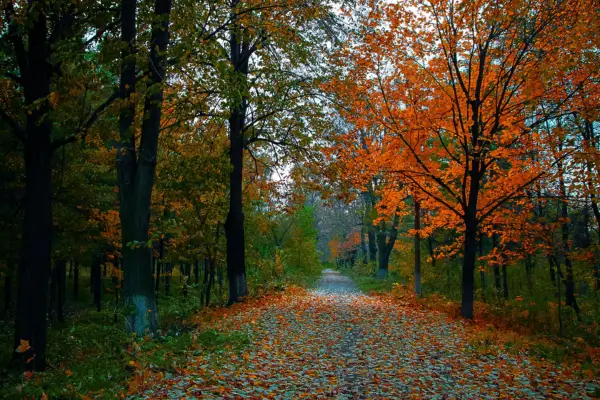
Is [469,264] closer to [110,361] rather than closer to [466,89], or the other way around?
[466,89]

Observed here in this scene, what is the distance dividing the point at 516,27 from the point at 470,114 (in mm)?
2402

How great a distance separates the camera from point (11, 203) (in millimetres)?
12594

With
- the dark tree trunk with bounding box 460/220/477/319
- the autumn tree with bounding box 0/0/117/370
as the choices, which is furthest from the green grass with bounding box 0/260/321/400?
the dark tree trunk with bounding box 460/220/477/319

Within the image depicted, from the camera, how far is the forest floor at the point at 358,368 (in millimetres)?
5438

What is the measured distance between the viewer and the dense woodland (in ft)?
25.9

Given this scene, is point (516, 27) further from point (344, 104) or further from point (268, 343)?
point (268, 343)

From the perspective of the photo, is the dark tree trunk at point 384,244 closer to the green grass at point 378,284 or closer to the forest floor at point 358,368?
the green grass at point 378,284

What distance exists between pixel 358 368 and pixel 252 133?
9.15 m

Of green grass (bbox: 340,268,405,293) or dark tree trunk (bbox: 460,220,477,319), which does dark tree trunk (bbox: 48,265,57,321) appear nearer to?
green grass (bbox: 340,268,405,293)

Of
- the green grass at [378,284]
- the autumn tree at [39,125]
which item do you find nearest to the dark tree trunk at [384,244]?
the green grass at [378,284]

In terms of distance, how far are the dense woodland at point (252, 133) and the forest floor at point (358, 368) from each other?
1.07 metres

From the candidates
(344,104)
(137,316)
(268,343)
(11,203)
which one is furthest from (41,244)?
(344,104)

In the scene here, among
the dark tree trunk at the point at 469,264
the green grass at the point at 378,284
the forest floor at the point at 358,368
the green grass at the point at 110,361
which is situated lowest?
the green grass at the point at 378,284

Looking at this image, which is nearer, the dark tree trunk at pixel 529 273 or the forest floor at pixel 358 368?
the forest floor at pixel 358 368
